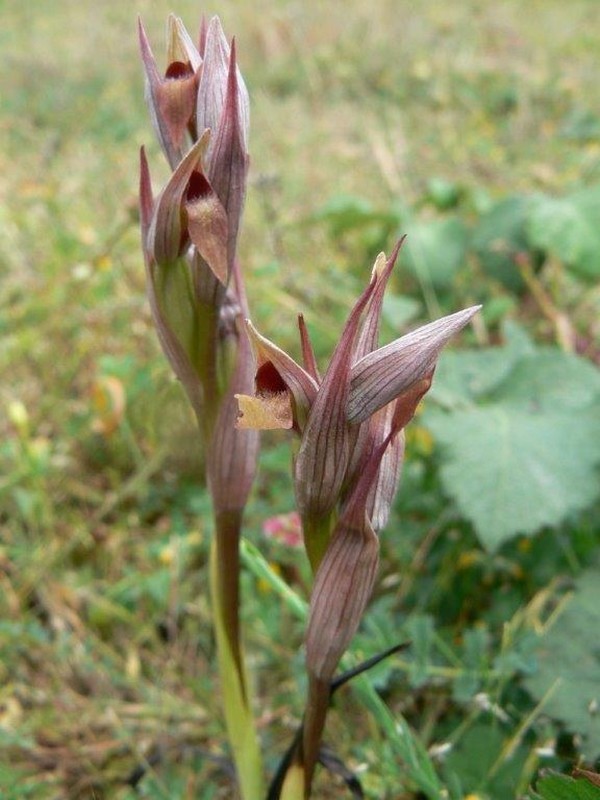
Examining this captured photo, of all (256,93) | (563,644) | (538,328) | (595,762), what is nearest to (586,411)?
(563,644)

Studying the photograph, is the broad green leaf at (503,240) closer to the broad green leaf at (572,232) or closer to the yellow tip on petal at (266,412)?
the broad green leaf at (572,232)

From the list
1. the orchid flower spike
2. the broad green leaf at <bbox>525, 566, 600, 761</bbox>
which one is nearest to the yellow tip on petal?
the orchid flower spike

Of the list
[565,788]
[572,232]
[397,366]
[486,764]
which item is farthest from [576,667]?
[572,232]

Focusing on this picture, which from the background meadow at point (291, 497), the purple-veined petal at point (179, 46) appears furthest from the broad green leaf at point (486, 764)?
the purple-veined petal at point (179, 46)

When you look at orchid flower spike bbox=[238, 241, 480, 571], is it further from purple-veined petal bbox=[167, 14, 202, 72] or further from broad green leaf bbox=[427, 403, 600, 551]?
broad green leaf bbox=[427, 403, 600, 551]

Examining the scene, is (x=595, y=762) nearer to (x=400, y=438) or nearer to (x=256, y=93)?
(x=400, y=438)

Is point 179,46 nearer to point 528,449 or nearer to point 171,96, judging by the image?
point 171,96
